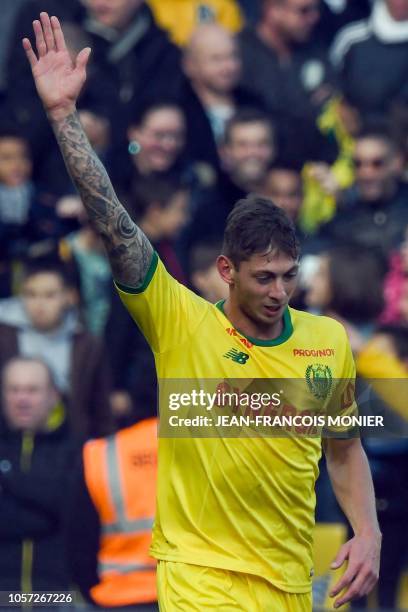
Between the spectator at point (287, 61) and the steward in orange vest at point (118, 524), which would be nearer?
the steward in orange vest at point (118, 524)

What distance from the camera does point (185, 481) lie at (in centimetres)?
536

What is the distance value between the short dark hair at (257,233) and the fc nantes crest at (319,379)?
43 centimetres

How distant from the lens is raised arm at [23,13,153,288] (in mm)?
5277

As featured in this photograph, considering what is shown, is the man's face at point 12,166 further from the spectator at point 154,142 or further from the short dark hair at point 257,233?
the short dark hair at point 257,233

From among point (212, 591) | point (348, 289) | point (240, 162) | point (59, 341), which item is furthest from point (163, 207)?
point (212, 591)

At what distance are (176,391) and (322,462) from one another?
313 cm

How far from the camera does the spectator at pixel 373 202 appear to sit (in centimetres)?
947

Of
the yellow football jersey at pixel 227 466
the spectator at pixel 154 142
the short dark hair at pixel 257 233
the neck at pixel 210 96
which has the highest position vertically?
the neck at pixel 210 96

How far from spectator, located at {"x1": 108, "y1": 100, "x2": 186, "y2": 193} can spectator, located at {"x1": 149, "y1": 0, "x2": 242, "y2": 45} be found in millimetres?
889

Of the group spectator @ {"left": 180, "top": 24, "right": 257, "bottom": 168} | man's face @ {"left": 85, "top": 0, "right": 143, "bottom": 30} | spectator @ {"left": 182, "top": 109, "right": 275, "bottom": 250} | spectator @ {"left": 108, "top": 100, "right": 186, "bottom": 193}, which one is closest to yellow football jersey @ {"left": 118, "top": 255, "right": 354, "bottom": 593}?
spectator @ {"left": 182, "top": 109, "right": 275, "bottom": 250}

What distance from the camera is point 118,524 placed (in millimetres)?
7324

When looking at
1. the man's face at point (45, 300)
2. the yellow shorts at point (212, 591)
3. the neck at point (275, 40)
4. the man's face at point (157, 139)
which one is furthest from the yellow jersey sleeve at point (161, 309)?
the neck at point (275, 40)

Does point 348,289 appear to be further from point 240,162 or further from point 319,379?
point 319,379

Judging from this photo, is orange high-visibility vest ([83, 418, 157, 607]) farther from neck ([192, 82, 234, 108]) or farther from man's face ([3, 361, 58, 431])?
neck ([192, 82, 234, 108])
